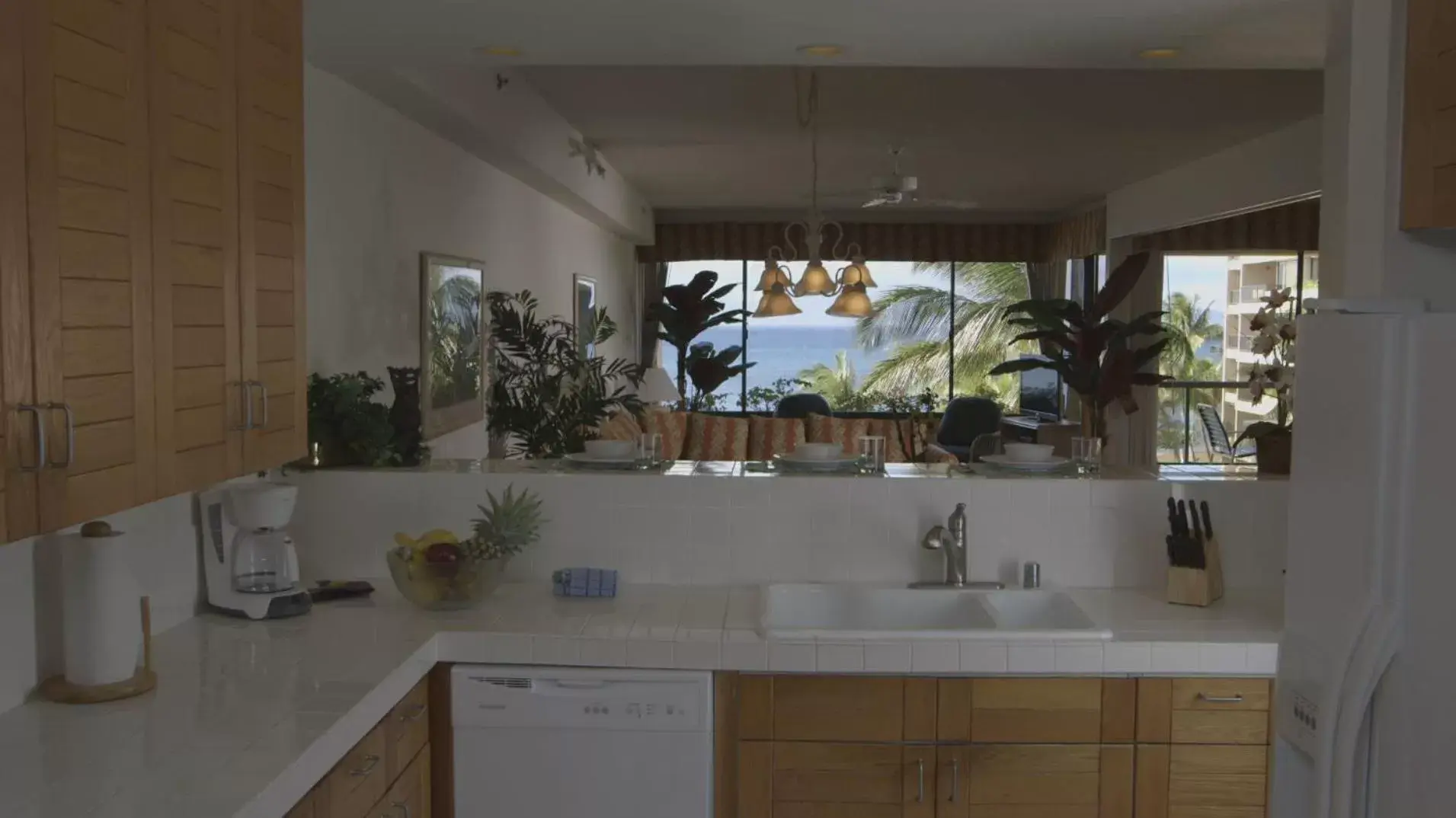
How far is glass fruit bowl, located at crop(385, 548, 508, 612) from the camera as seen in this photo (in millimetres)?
2801

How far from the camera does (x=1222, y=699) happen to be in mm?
2656

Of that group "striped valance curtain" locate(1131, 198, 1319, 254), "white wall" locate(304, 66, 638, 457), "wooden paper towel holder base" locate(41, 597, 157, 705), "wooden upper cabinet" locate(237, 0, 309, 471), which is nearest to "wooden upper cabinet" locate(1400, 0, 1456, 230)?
"wooden upper cabinet" locate(237, 0, 309, 471)

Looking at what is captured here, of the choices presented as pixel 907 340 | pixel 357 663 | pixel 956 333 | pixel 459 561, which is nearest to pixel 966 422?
pixel 956 333

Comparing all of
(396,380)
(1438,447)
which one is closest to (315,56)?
(396,380)

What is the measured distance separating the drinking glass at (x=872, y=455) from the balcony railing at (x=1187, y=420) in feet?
22.5

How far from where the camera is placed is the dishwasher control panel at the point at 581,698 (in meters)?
2.63

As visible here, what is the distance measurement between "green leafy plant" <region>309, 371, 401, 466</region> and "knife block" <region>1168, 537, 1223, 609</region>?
199cm

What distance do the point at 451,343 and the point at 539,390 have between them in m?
0.44

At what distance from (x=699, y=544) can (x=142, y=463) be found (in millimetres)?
1579

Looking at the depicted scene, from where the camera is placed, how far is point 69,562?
2.15 metres

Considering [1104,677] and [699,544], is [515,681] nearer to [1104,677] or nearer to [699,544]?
[699,544]

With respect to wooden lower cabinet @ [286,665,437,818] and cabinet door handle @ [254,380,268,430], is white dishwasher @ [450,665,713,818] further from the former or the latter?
cabinet door handle @ [254,380,268,430]

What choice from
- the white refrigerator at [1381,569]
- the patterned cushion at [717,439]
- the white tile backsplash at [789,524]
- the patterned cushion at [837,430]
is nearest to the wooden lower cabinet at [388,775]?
the white tile backsplash at [789,524]

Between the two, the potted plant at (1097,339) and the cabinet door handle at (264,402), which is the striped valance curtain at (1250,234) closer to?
the potted plant at (1097,339)
